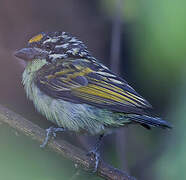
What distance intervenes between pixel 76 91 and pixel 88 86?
0.42 ft

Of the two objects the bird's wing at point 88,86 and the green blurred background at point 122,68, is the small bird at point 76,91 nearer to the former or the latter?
the bird's wing at point 88,86

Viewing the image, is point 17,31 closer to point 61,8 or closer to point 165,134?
point 61,8

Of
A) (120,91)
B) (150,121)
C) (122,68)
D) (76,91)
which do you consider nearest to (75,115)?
(76,91)

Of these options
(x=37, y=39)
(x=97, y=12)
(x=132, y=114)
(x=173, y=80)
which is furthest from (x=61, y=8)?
(x=132, y=114)

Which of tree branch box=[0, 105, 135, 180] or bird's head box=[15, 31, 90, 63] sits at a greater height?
bird's head box=[15, 31, 90, 63]

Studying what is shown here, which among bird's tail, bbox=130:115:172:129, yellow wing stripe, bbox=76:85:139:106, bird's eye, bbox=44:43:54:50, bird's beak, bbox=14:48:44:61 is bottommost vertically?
bird's tail, bbox=130:115:172:129

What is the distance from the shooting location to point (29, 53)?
3980 mm

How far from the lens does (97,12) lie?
5270mm

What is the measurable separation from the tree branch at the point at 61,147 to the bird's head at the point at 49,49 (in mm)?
838

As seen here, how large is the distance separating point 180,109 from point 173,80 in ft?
2.36

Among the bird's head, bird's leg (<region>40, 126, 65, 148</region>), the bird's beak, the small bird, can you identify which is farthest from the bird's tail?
the bird's beak

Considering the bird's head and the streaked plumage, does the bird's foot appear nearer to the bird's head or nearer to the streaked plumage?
the streaked plumage

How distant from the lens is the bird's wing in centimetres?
352

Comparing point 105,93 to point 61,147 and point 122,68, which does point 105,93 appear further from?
point 122,68
